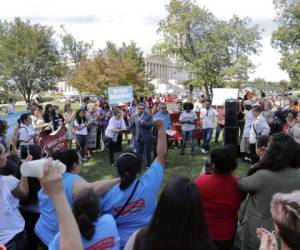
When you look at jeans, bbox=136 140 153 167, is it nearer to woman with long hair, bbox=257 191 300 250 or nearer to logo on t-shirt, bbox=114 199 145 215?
logo on t-shirt, bbox=114 199 145 215

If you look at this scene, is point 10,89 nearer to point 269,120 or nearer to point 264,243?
→ point 269,120

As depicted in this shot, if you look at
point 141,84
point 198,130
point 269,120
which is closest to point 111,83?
point 141,84

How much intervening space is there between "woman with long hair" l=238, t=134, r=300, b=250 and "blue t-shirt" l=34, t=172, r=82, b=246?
157 cm

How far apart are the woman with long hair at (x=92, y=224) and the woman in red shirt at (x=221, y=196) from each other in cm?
104

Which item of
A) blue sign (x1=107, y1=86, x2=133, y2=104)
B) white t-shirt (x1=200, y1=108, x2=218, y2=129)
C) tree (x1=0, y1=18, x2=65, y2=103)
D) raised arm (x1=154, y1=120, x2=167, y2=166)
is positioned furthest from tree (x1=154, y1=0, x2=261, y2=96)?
raised arm (x1=154, y1=120, x2=167, y2=166)

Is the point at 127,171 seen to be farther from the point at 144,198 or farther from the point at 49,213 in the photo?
the point at 49,213

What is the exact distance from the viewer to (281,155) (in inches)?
121

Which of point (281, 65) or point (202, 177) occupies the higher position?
point (281, 65)

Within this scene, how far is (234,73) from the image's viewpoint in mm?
41688

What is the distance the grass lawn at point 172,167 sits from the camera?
29.7ft

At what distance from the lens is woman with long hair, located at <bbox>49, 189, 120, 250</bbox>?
2.47 meters

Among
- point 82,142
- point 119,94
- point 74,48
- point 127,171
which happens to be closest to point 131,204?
point 127,171

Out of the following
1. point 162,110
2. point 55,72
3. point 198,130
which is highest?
point 55,72

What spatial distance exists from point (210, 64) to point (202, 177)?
4062 centimetres
